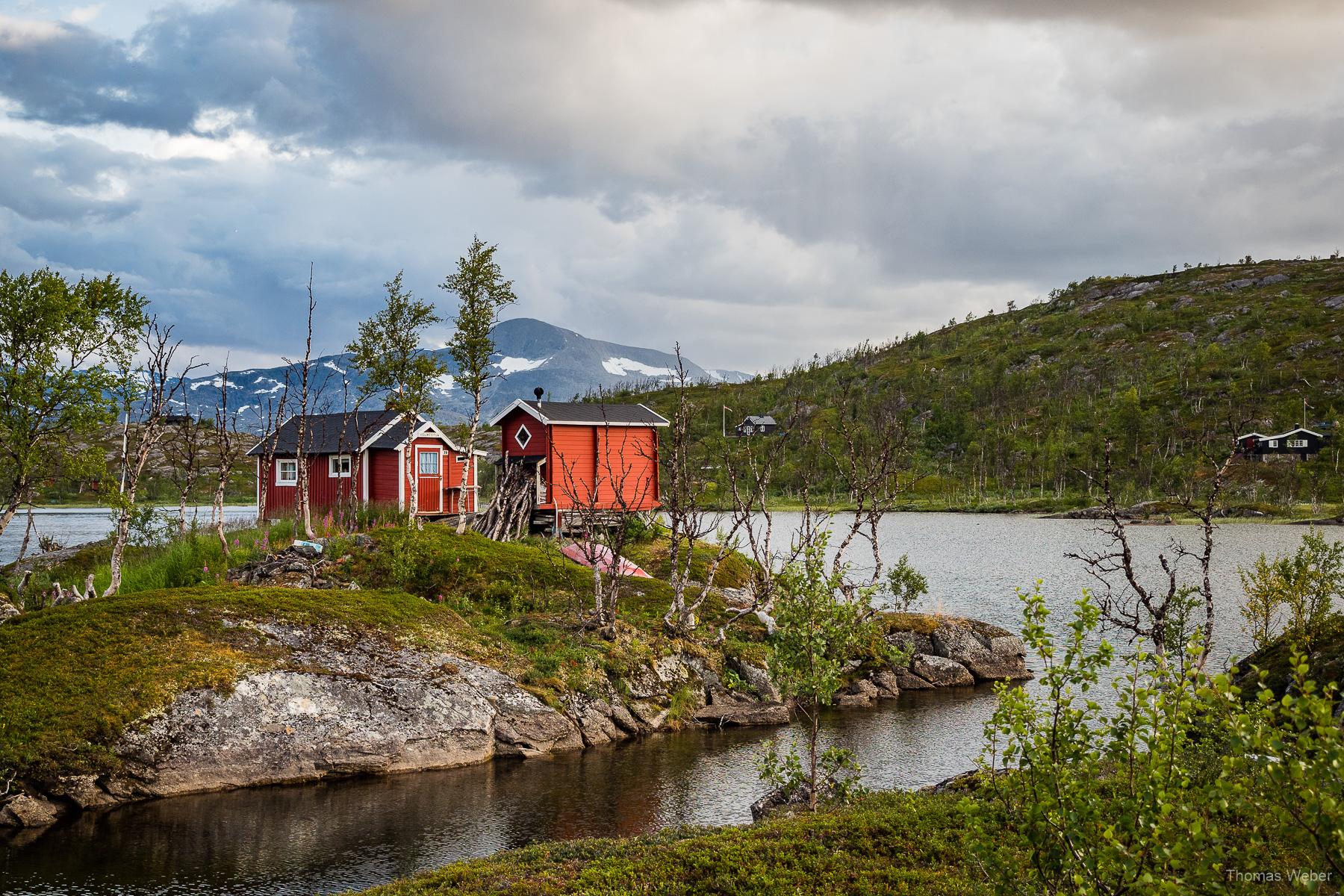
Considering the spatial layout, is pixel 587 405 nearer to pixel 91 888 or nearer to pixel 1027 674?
pixel 1027 674

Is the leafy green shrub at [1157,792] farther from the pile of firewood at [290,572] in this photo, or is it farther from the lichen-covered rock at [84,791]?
the pile of firewood at [290,572]

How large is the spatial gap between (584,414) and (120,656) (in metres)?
32.3

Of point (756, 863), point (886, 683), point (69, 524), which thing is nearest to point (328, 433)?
point (886, 683)

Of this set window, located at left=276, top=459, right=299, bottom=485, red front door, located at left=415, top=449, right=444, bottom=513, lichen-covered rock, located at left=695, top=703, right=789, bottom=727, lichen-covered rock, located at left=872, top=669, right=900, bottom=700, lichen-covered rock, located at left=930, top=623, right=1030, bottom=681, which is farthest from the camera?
red front door, located at left=415, top=449, right=444, bottom=513

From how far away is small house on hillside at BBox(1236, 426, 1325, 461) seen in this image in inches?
4488

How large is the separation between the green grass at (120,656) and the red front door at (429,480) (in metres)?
26.3

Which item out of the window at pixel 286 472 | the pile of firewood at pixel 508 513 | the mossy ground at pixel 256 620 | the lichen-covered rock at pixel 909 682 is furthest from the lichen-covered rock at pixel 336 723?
the window at pixel 286 472

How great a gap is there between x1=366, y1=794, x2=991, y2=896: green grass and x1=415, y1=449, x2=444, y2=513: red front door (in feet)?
124

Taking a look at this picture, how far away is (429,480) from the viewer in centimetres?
4916

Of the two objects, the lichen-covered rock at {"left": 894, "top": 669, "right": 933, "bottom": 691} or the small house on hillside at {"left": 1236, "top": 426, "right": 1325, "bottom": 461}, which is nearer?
the lichen-covered rock at {"left": 894, "top": 669, "right": 933, "bottom": 691}

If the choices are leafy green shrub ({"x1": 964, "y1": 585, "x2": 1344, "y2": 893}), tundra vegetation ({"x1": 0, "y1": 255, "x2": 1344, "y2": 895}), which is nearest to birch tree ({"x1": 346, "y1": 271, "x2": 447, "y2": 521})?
tundra vegetation ({"x1": 0, "y1": 255, "x2": 1344, "y2": 895})

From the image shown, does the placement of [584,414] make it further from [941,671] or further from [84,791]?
[84,791]

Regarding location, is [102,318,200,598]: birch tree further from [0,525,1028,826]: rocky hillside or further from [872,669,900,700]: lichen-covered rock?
[872,669,900,700]: lichen-covered rock

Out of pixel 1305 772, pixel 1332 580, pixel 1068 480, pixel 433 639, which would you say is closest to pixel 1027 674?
pixel 1332 580
